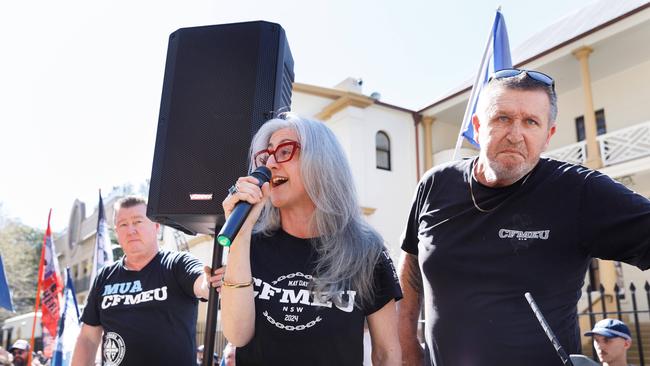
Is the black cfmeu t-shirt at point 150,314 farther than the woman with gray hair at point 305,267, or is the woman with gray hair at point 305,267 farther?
the black cfmeu t-shirt at point 150,314

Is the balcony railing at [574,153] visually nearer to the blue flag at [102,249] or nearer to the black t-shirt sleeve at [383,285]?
the blue flag at [102,249]

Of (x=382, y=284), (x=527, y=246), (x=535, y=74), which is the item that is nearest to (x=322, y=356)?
(x=382, y=284)

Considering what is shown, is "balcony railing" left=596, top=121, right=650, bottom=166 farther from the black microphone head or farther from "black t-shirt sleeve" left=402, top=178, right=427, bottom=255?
the black microphone head

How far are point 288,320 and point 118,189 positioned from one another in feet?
160

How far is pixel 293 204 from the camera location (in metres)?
2.46

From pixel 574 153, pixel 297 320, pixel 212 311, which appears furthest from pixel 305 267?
pixel 574 153

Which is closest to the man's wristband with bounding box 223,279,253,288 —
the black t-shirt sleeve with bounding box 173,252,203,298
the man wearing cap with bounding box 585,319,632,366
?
the black t-shirt sleeve with bounding box 173,252,203,298

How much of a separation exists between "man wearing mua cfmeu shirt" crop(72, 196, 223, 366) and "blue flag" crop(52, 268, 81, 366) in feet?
13.0

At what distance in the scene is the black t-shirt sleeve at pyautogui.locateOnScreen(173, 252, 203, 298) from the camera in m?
3.56

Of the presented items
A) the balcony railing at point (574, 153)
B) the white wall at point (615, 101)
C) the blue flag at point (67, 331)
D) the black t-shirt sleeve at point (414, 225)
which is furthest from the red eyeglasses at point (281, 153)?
the white wall at point (615, 101)

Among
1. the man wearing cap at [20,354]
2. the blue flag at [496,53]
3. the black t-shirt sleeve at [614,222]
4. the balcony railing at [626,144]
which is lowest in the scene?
the man wearing cap at [20,354]

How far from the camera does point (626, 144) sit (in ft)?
45.1

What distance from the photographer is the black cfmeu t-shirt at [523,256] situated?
1.96 meters

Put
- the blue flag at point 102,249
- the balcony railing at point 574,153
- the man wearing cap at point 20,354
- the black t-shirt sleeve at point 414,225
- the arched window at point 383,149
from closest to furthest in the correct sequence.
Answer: the black t-shirt sleeve at point 414,225, the blue flag at point 102,249, the man wearing cap at point 20,354, the balcony railing at point 574,153, the arched window at point 383,149
